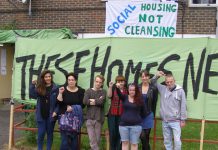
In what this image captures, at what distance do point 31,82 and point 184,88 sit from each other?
9.01 ft

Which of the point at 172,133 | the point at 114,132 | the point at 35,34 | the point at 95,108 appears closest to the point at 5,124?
the point at 35,34

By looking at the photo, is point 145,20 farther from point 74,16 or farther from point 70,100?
point 74,16

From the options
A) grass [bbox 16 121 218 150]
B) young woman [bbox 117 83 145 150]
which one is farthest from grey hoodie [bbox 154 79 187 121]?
grass [bbox 16 121 218 150]

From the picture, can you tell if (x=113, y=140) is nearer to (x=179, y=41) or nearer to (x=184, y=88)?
(x=184, y=88)

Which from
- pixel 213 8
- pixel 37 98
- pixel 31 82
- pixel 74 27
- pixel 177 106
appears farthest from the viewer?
pixel 74 27

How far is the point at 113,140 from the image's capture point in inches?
252

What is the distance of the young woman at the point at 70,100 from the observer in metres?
6.28

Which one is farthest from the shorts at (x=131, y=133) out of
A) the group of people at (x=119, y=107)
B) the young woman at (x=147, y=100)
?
the young woman at (x=147, y=100)

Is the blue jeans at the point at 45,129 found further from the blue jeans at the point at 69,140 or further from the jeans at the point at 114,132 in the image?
the jeans at the point at 114,132

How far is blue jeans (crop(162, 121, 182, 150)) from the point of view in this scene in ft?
20.0

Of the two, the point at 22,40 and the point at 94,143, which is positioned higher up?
the point at 22,40

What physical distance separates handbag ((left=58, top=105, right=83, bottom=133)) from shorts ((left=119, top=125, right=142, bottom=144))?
2.47 feet

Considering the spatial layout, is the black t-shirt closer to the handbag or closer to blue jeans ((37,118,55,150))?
the handbag

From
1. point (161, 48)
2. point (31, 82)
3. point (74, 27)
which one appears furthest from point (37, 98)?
point (74, 27)
